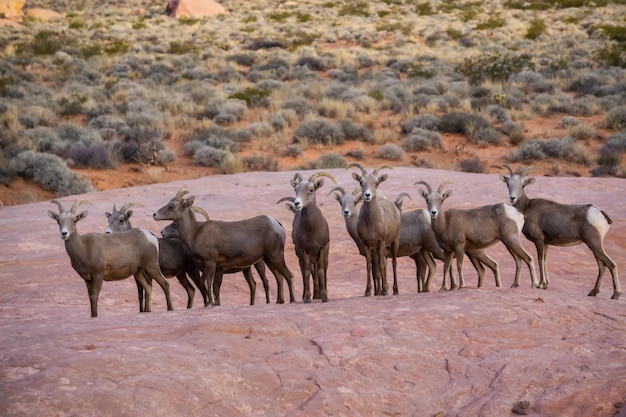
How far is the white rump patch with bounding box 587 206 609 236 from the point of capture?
34.8 ft

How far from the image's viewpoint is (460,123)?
3011 centimetres

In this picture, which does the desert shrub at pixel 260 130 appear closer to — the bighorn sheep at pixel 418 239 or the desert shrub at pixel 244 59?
the desert shrub at pixel 244 59

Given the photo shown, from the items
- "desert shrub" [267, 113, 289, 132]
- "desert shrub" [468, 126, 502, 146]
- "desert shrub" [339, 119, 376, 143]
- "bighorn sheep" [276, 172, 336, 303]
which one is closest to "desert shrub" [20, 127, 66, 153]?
"desert shrub" [267, 113, 289, 132]

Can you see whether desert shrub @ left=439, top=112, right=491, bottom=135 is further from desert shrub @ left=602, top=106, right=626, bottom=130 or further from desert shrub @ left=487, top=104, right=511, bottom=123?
desert shrub @ left=602, top=106, right=626, bottom=130

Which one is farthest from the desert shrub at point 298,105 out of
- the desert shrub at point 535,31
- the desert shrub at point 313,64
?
the desert shrub at point 535,31

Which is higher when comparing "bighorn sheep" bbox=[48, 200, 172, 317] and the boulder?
the boulder

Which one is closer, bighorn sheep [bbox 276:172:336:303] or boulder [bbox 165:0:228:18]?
bighorn sheep [bbox 276:172:336:303]

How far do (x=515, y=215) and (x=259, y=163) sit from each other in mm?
15827

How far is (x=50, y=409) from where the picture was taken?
5.84 meters

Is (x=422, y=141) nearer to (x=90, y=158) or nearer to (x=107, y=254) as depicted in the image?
(x=90, y=158)

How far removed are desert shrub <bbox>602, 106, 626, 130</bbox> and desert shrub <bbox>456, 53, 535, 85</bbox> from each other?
306 inches

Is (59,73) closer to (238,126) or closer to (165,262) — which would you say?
(238,126)

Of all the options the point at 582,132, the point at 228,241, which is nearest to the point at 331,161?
the point at 582,132

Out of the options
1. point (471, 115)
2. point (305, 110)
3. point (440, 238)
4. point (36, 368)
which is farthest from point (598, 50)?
point (36, 368)
